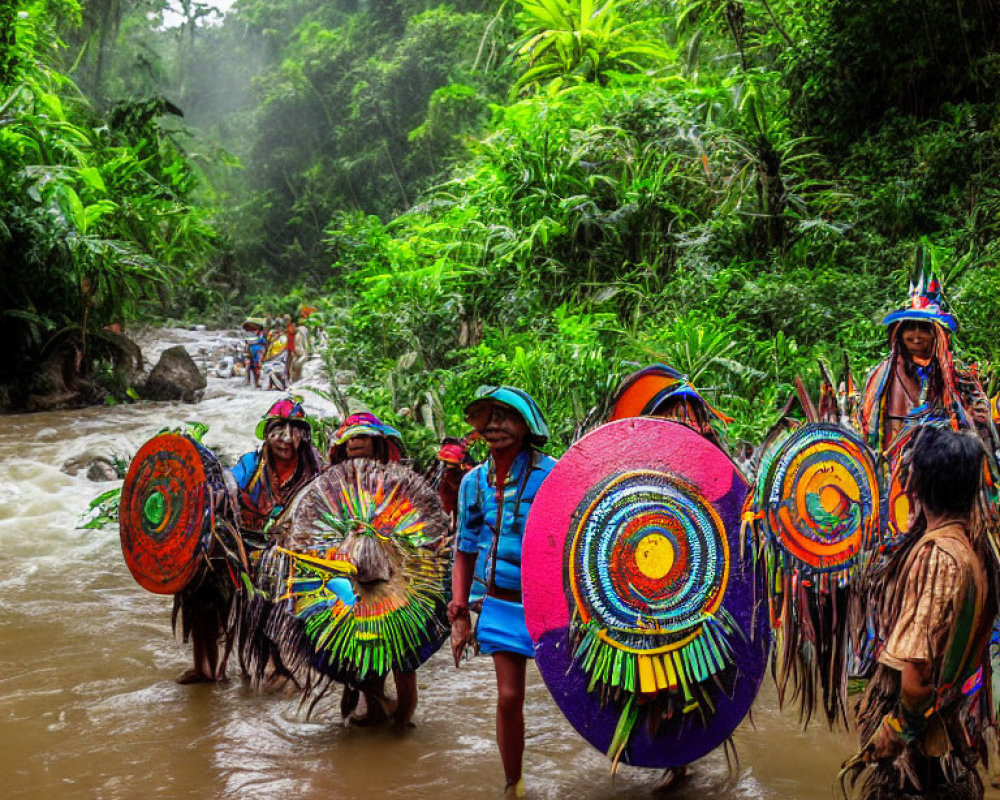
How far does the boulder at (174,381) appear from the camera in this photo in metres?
16.2

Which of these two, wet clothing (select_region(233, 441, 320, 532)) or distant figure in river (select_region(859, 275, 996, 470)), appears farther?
wet clothing (select_region(233, 441, 320, 532))

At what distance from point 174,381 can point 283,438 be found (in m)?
12.4

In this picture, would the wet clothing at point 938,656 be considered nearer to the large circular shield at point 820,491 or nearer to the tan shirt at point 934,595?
the tan shirt at point 934,595

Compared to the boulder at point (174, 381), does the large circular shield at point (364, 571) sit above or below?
below

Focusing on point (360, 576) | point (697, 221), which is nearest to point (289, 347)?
point (697, 221)

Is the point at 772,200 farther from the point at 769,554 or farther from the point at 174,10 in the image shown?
the point at 174,10

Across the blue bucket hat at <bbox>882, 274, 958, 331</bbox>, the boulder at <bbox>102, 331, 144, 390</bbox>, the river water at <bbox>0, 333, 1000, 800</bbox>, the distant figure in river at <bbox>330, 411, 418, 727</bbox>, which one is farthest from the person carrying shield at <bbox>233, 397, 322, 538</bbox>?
the boulder at <bbox>102, 331, 144, 390</bbox>

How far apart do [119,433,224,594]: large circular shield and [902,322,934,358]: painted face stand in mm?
3142

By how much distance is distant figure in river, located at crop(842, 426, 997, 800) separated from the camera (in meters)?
2.13

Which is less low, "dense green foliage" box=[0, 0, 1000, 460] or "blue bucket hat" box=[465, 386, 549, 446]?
"dense green foliage" box=[0, 0, 1000, 460]

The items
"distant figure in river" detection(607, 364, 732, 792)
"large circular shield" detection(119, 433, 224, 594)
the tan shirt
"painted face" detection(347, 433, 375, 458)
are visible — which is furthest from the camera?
"painted face" detection(347, 433, 375, 458)

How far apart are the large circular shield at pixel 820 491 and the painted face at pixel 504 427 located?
88cm

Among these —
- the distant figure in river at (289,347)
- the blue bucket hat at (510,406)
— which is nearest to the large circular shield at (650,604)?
the blue bucket hat at (510,406)

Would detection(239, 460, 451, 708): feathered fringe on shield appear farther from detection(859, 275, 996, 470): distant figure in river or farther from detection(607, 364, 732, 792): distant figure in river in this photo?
detection(859, 275, 996, 470): distant figure in river
